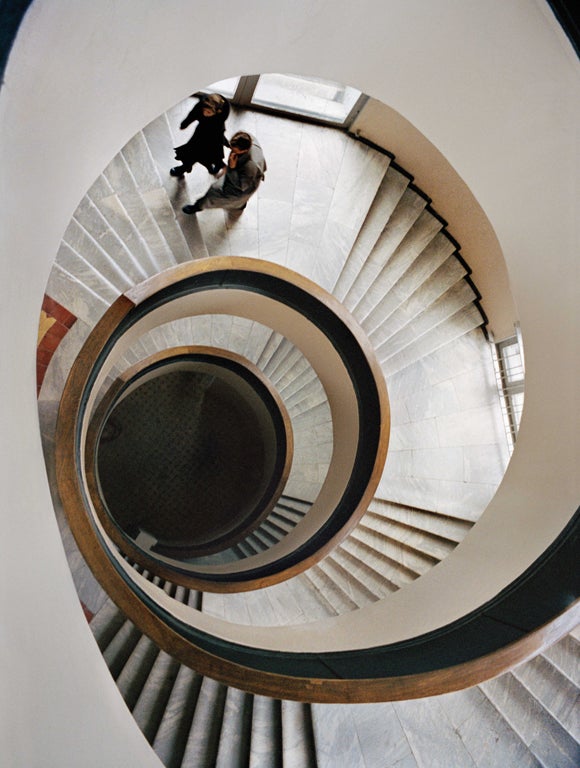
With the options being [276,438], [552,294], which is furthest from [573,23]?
[276,438]

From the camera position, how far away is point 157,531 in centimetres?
834

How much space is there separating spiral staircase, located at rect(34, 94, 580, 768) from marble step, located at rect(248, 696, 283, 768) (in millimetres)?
12

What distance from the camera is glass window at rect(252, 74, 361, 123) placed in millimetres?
5812

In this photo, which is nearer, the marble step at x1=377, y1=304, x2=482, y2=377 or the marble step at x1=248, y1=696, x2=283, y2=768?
the marble step at x1=248, y1=696, x2=283, y2=768

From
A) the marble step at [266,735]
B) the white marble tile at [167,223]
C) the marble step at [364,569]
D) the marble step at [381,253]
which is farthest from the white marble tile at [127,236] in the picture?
the marble step at [364,569]

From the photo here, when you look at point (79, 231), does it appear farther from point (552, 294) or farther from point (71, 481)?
point (552, 294)

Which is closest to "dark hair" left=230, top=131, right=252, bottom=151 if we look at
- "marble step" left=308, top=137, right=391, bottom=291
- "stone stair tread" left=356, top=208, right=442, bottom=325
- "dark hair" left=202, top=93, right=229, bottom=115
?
"dark hair" left=202, top=93, right=229, bottom=115

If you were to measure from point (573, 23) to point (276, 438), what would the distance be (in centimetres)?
601

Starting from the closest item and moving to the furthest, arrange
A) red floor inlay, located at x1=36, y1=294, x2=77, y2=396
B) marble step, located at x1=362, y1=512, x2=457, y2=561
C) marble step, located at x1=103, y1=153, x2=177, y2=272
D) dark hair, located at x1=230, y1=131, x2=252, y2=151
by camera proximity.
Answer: red floor inlay, located at x1=36, y1=294, x2=77, y2=396, dark hair, located at x1=230, y1=131, x2=252, y2=151, marble step, located at x1=103, y1=153, x2=177, y2=272, marble step, located at x1=362, y1=512, x2=457, y2=561

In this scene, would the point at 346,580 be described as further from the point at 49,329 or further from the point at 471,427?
the point at 49,329

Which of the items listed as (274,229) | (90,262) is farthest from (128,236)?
(274,229)

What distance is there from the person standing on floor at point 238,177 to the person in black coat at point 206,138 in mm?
178

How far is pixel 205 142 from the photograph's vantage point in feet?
16.0

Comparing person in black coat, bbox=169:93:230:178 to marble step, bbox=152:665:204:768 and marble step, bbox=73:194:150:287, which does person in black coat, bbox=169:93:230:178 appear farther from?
marble step, bbox=152:665:204:768
